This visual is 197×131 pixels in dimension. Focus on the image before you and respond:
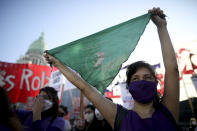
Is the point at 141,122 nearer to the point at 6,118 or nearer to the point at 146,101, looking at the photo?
the point at 146,101

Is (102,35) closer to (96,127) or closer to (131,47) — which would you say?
(131,47)

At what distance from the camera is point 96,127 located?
11.5ft

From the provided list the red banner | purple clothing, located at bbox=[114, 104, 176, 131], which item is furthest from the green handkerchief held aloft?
the red banner

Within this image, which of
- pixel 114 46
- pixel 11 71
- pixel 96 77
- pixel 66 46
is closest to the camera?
pixel 96 77

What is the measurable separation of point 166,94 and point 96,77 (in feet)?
2.45

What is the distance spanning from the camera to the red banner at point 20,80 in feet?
22.7

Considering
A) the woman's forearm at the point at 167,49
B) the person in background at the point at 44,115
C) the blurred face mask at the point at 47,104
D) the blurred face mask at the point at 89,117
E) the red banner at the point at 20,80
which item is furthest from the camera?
the red banner at the point at 20,80

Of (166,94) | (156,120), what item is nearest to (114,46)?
(166,94)

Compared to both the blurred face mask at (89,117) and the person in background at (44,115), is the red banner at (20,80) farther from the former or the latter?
the person in background at (44,115)

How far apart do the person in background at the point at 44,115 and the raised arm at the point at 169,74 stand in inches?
62.2

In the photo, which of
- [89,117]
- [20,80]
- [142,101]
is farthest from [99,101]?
[20,80]

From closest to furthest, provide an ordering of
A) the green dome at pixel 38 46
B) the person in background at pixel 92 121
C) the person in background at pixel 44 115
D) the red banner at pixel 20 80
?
1. the person in background at pixel 44 115
2. the person in background at pixel 92 121
3. the red banner at pixel 20 80
4. the green dome at pixel 38 46

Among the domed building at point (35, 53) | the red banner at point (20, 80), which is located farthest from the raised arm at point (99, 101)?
the domed building at point (35, 53)

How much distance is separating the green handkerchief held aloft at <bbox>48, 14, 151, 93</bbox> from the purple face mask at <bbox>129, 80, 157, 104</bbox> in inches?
11.5
